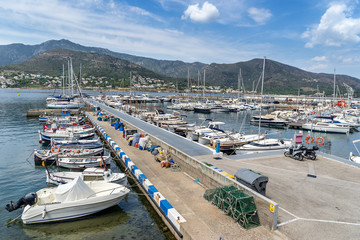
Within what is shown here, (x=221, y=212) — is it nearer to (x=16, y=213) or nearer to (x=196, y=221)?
(x=196, y=221)

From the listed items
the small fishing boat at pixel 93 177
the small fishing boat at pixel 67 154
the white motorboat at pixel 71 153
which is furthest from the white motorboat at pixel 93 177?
the white motorboat at pixel 71 153

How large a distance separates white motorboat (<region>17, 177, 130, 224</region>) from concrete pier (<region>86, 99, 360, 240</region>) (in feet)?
11.0

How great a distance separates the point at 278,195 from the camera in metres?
11.7

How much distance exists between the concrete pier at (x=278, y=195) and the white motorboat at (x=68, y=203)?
3357 millimetres

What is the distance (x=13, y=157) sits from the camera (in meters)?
24.9

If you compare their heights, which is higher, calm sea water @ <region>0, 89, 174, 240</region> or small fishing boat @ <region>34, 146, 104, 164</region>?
small fishing boat @ <region>34, 146, 104, 164</region>

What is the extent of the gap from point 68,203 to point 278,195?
36.7 feet

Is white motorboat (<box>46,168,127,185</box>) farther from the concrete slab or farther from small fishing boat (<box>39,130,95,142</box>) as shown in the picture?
small fishing boat (<box>39,130,95,142</box>)

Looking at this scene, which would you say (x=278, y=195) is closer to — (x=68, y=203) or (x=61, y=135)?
(x=68, y=203)

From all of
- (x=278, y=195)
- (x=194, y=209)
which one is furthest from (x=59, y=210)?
(x=278, y=195)

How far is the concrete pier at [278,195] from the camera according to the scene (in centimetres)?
910

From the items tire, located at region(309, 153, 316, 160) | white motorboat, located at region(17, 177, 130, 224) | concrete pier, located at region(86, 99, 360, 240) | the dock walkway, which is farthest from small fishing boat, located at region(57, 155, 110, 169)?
tire, located at region(309, 153, 316, 160)

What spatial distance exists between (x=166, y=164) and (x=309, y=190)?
966 cm

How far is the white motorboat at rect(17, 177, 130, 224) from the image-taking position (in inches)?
482
